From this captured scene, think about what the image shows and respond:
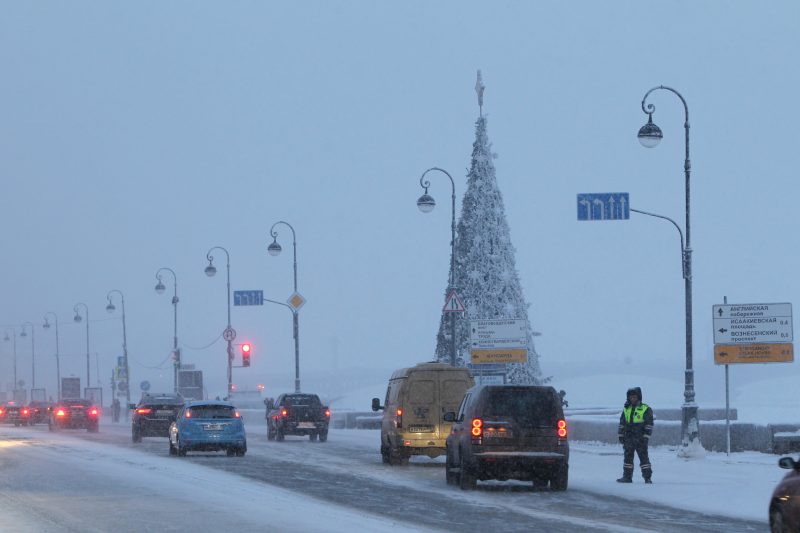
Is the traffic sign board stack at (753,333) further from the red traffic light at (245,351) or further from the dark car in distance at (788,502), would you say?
the red traffic light at (245,351)

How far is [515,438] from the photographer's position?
77.6ft

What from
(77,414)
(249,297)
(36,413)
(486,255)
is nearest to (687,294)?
(486,255)

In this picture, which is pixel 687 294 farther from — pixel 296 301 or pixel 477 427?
pixel 296 301

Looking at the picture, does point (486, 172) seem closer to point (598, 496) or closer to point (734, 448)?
point (734, 448)

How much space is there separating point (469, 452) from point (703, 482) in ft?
14.4

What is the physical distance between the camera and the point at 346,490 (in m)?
23.1

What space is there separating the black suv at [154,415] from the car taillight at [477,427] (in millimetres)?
22758

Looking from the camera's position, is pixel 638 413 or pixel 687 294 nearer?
pixel 638 413

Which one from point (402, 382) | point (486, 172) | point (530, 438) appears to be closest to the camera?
point (530, 438)

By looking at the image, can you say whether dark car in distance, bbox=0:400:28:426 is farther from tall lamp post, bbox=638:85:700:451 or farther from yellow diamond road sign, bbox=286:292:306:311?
tall lamp post, bbox=638:85:700:451

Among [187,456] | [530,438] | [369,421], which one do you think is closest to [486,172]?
[369,421]

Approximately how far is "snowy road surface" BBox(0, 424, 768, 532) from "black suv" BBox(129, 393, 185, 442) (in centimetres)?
1087

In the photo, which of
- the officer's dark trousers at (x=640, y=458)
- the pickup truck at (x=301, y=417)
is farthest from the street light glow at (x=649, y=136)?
the pickup truck at (x=301, y=417)

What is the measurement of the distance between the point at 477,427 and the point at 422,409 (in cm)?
765
